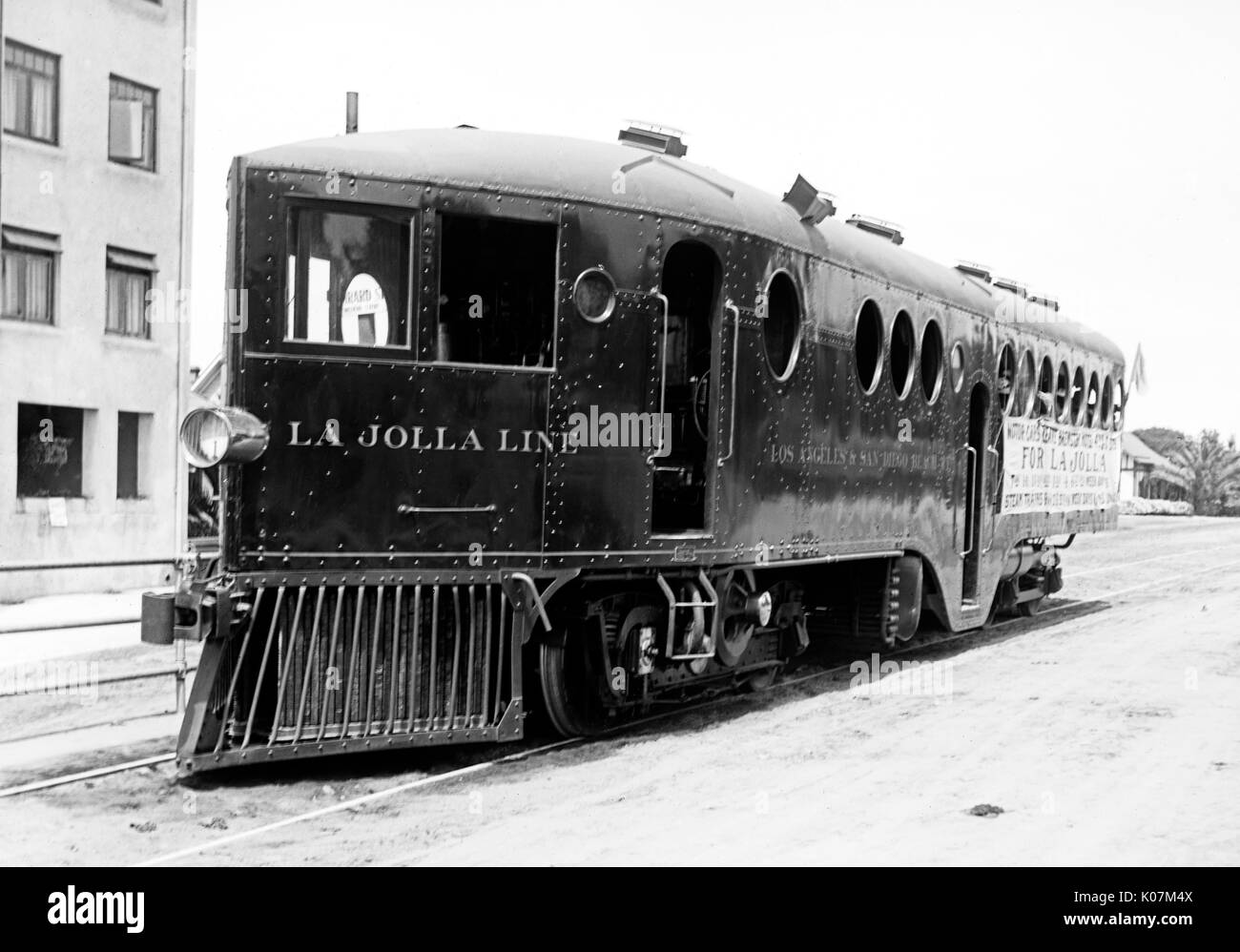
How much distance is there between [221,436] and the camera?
639cm

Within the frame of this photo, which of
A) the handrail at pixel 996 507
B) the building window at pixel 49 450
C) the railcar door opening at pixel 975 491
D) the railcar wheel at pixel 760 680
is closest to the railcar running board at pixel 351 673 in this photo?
the railcar wheel at pixel 760 680

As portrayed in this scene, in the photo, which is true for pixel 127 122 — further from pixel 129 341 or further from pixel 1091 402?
pixel 1091 402

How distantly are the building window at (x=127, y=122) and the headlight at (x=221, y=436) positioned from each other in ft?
46.4

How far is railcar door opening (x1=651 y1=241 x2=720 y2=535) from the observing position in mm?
8359

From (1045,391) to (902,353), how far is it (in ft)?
14.3

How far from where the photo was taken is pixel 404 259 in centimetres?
692

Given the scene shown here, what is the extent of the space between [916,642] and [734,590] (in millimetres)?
4950

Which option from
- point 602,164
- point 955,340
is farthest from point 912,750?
point 955,340

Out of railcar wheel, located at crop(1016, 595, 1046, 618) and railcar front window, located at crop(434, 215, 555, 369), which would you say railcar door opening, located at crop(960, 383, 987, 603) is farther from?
railcar front window, located at crop(434, 215, 555, 369)

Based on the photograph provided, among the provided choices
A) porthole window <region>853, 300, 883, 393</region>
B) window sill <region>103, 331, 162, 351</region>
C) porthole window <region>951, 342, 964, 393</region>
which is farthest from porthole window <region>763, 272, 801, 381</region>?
window sill <region>103, 331, 162, 351</region>

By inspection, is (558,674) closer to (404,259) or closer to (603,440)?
(603,440)

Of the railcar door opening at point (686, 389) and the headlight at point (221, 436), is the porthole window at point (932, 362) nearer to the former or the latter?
the railcar door opening at point (686, 389)

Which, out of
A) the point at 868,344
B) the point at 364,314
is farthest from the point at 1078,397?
the point at 364,314

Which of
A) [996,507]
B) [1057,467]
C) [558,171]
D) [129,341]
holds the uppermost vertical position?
[129,341]
